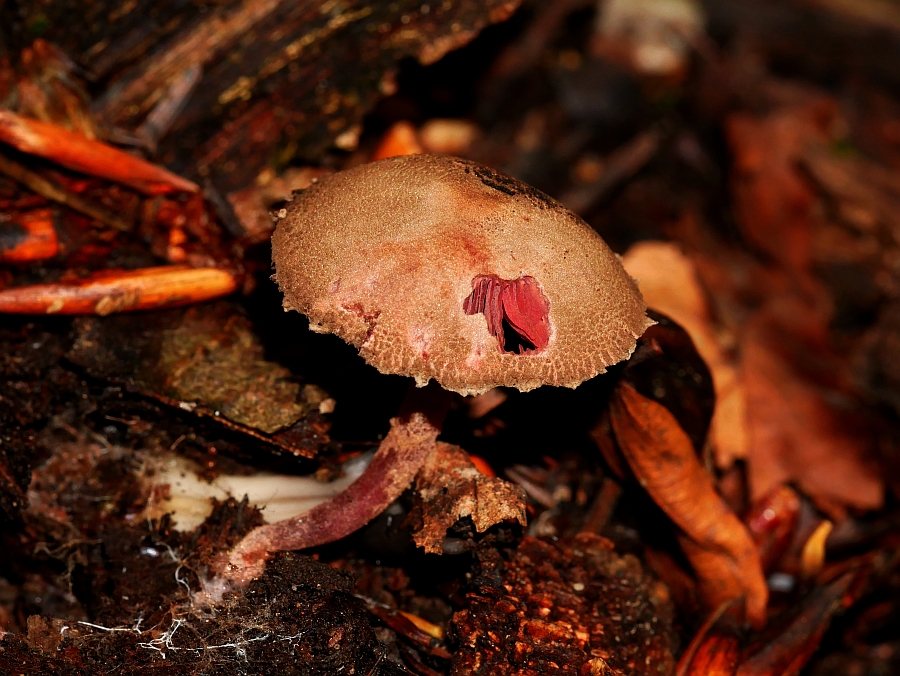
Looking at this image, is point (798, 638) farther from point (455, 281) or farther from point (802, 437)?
point (455, 281)

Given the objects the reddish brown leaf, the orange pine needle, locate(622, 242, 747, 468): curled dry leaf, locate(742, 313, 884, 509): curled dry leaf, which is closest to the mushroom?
the orange pine needle

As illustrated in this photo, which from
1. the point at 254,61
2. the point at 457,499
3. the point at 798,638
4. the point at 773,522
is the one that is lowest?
the point at 773,522

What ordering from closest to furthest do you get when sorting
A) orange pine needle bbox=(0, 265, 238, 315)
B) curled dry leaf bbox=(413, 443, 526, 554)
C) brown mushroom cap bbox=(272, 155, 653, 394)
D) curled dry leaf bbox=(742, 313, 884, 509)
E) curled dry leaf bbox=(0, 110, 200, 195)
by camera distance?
brown mushroom cap bbox=(272, 155, 653, 394) → curled dry leaf bbox=(413, 443, 526, 554) → orange pine needle bbox=(0, 265, 238, 315) → curled dry leaf bbox=(0, 110, 200, 195) → curled dry leaf bbox=(742, 313, 884, 509)

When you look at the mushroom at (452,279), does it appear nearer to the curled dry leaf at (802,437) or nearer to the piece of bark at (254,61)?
the piece of bark at (254,61)

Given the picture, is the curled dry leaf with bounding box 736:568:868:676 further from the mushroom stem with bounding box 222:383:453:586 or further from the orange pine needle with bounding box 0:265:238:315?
the orange pine needle with bounding box 0:265:238:315

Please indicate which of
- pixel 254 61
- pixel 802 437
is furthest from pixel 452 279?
pixel 802 437

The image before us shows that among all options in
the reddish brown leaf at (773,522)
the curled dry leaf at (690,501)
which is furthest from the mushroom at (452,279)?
the reddish brown leaf at (773,522)

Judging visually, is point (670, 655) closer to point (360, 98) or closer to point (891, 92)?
point (360, 98)
